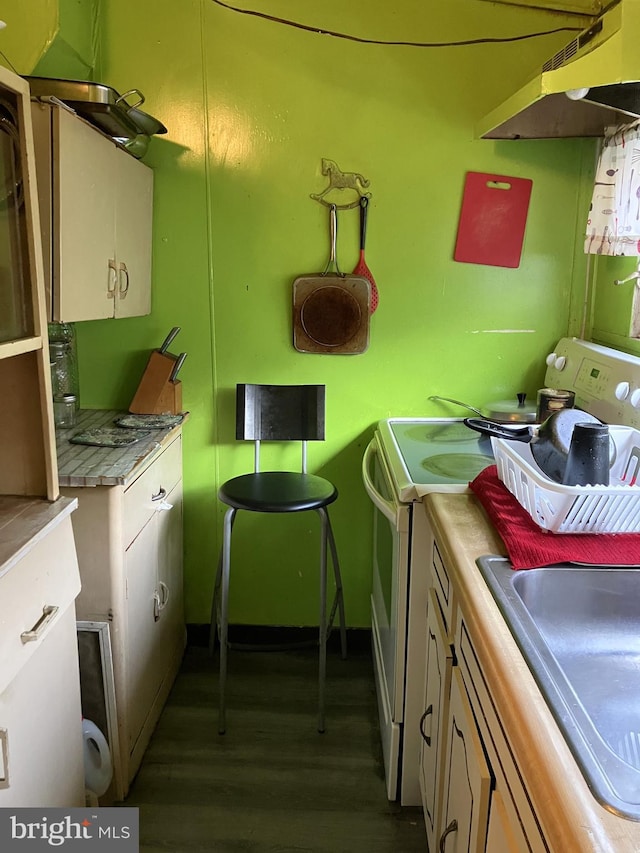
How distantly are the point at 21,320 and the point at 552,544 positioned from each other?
104 centimetres

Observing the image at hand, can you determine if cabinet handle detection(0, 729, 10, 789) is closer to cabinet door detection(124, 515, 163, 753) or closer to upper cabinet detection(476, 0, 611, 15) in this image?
cabinet door detection(124, 515, 163, 753)

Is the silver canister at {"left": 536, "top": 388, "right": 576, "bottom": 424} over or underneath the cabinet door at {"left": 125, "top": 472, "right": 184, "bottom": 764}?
over

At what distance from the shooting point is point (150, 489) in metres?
1.96

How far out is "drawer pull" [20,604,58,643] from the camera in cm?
115

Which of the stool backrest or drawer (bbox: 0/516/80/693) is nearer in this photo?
drawer (bbox: 0/516/80/693)

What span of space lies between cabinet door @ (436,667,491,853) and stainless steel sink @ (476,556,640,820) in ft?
0.64

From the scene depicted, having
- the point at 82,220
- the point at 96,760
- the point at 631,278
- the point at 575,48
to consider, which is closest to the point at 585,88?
the point at 575,48

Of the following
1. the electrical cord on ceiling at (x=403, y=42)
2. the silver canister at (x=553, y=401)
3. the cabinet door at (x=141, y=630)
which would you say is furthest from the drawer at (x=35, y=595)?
the electrical cord on ceiling at (x=403, y=42)

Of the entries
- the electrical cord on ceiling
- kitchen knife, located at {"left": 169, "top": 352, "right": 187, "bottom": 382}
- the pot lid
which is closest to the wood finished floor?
kitchen knife, located at {"left": 169, "top": 352, "right": 187, "bottom": 382}

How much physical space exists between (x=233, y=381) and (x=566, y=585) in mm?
1484

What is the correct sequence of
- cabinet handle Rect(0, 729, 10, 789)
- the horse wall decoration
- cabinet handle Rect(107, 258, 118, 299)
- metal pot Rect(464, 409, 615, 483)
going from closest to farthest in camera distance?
cabinet handle Rect(0, 729, 10, 789) → metal pot Rect(464, 409, 615, 483) → cabinet handle Rect(107, 258, 118, 299) → the horse wall decoration

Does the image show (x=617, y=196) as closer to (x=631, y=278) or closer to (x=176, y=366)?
(x=631, y=278)

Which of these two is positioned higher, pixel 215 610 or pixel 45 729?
pixel 45 729

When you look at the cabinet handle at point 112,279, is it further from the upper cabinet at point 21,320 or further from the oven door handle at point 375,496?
the oven door handle at point 375,496
